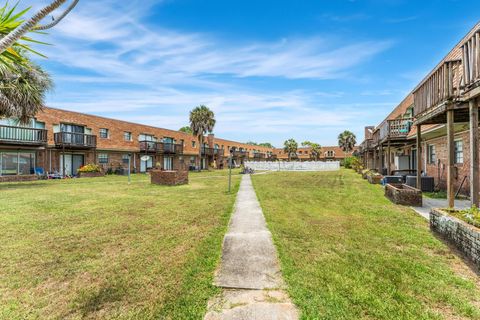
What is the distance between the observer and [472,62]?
15.3 ft

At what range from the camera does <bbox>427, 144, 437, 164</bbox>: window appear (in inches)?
534

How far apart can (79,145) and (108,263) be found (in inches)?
855

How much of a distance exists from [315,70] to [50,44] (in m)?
15.3

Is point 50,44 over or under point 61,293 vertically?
over

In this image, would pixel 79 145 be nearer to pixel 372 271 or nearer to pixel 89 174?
pixel 89 174

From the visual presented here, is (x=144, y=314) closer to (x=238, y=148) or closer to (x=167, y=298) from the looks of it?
(x=167, y=298)

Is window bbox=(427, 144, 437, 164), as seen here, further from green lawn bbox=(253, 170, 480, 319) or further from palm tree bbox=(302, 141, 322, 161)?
palm tree bbox=(302, 141, 322, 161)

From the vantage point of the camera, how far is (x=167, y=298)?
276 cm

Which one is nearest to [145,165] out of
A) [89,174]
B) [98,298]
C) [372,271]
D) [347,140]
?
[89,174]

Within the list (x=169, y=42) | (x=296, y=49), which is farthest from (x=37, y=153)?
(x=296, y=49)

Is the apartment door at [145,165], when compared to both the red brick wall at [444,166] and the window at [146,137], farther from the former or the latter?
the red brick wall at [444,166]

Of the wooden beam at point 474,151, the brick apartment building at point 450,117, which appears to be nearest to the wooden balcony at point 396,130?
the brick apartment building at point 450,117

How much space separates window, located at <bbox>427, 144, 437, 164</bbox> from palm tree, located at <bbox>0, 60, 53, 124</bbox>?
2139 centimetres

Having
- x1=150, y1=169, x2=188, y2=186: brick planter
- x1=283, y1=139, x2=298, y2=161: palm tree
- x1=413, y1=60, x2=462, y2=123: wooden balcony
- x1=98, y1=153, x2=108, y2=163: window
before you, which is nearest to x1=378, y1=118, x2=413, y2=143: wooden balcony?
x1=413, y1=60, x2=462, y2=123: wooden balcony
